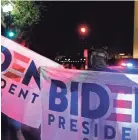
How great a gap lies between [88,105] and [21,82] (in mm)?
902

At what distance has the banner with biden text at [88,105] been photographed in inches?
157

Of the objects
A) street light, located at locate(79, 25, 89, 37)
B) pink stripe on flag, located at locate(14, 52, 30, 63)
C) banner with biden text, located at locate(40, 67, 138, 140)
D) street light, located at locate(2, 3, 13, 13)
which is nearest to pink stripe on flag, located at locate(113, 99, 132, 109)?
banner with biden text, located at locate(40, 67, 138, 140)

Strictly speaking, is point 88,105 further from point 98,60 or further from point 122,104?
point 98,60

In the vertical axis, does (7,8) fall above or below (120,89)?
above

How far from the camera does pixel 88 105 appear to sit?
418 centimetres

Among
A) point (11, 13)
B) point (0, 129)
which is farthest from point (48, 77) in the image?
point (11, 13)

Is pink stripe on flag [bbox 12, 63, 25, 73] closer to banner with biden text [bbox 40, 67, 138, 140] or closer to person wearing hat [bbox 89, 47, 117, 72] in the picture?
banner with biden text [bbox 40, 67, 138, 140]

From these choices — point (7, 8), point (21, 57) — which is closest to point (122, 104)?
point (21, 57)

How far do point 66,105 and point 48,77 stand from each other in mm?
416

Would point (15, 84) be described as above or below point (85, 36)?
below

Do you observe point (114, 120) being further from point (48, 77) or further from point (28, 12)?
point (28, 12)

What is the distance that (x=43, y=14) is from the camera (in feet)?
46.8

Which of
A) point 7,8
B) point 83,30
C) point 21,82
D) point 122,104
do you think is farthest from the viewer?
point 83,30

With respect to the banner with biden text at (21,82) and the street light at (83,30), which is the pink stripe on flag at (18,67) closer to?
the banner with biden text at (21,82)
